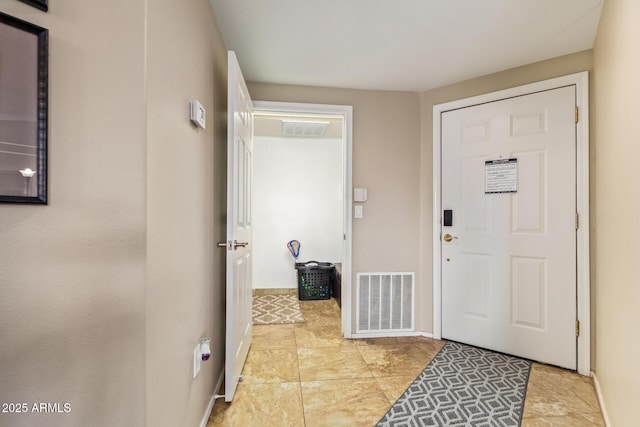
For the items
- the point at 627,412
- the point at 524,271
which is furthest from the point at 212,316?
the point at 524,271

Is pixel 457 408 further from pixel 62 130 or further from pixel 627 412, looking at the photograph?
pixel 62 130

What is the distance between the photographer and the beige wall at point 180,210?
931mm

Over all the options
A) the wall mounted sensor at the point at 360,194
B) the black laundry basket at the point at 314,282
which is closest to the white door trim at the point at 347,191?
the wall mounted sensor at the point at 360,194

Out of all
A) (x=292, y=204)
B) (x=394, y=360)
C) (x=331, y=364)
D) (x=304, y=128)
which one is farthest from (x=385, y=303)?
(x=304, y=128)

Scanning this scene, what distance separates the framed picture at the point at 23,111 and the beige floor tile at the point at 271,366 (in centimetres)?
169

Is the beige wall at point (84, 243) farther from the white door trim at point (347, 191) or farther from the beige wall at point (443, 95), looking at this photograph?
the beige wall at point (443, 95)

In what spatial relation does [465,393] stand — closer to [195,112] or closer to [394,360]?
[394,360]

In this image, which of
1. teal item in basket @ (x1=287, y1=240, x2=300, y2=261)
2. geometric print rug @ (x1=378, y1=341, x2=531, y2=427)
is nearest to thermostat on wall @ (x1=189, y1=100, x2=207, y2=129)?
geometric print rug @ (x1=378, y1=341, x2=531, y2=427)

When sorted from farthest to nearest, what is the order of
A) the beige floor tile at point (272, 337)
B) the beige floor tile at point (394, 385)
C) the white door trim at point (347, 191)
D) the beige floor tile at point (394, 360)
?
the white door trim at point (347, 191) < the beige floor tile at point (272, 337) < the beige floor tile at point (394, 360) < the beige floor tile at point (394, 385)

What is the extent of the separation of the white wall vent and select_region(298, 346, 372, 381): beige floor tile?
32 centimetres

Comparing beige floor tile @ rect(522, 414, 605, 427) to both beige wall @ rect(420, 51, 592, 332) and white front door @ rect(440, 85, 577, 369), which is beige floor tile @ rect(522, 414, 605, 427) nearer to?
white front door @ rect(440, 85, 577, 369)

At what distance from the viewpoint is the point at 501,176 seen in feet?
7.39

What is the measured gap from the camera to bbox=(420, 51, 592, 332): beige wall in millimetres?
2068

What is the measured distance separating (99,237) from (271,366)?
1679mm
